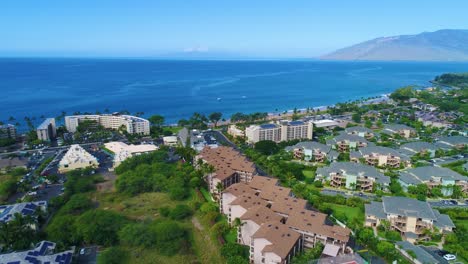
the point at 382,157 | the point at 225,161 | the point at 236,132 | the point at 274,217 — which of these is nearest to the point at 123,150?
the point at 225,161

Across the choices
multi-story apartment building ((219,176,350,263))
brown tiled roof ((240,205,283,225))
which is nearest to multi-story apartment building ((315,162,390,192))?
multi-story apartment building ((219,176,350,263))

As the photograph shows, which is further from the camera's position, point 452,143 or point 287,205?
point 452,143

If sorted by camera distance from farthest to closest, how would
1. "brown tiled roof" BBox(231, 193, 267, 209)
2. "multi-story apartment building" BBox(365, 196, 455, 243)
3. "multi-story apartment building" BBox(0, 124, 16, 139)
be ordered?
"multi-story apartment building" BBox(0, 124, 16, 139)
"brown tiled roof" BBox(231, 193, 267, 209)
"multi-story apartment building" BBox(365, 196, 455, 243)

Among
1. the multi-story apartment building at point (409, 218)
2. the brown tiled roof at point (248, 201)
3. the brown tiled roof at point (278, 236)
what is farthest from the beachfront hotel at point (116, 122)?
the multi-story apartment building at point (409, 218)

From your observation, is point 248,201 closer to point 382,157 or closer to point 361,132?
point 382,157

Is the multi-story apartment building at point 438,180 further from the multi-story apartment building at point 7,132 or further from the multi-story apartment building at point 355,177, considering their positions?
the multi-story apartment building at point 7,132

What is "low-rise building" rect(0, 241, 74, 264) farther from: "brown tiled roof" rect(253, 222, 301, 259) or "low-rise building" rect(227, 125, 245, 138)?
"low-rise building" rect(227, 125, 245, 138)
